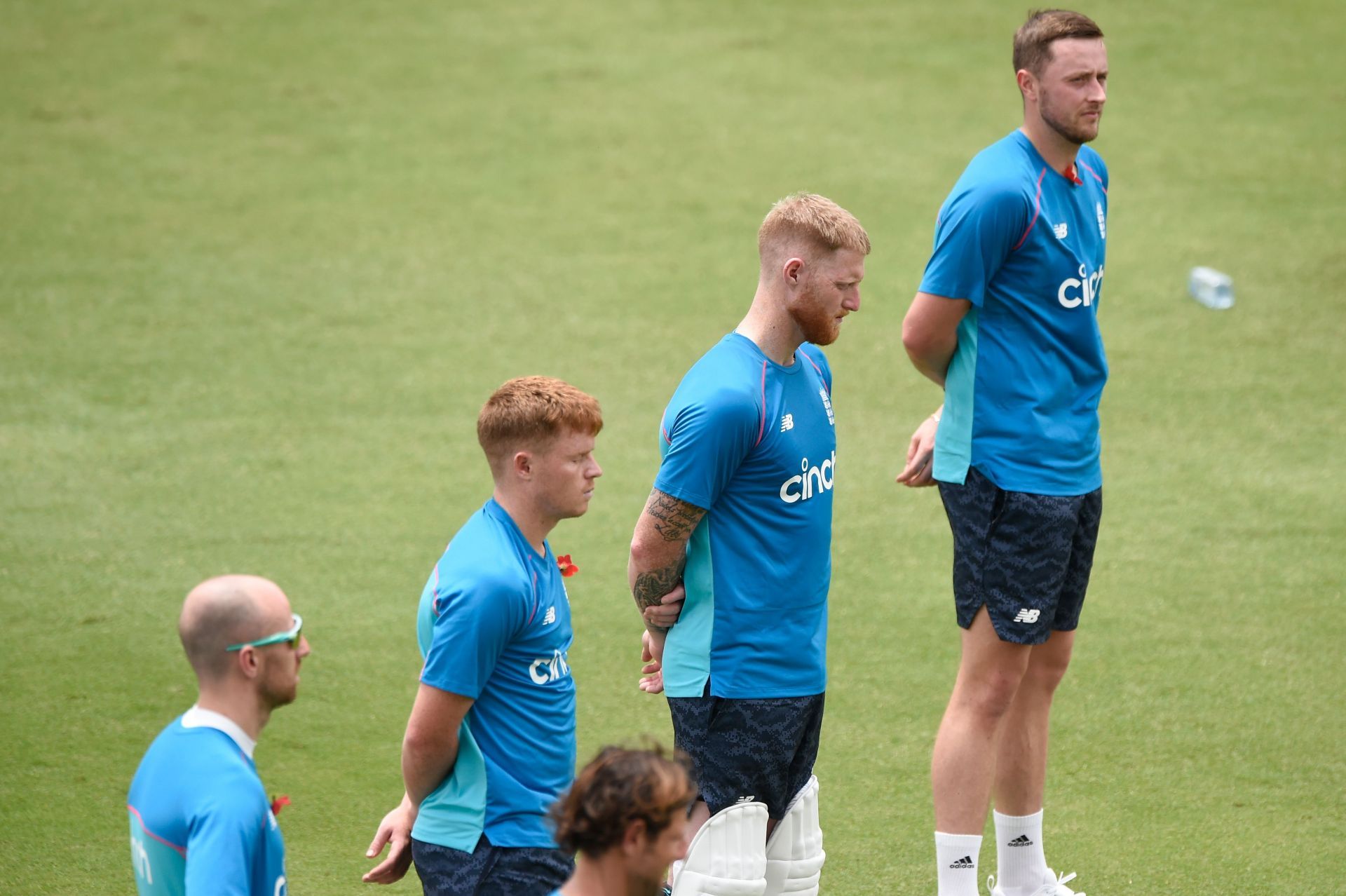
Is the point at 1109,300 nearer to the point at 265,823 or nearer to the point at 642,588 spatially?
the point at 642,588

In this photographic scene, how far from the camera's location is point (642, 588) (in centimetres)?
370

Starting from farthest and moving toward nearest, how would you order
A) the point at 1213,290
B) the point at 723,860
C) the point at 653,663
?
the point at 1213,290
the point at 653,663
the point at 723,860

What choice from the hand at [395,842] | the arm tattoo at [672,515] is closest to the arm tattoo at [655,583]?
the arm tattoo at [672,515]

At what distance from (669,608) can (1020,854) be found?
147 cm

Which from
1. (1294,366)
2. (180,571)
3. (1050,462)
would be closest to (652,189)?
(1294,366)

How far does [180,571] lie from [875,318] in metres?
4.62

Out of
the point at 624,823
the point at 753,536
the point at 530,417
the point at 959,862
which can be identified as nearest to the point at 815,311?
the point at 753,536

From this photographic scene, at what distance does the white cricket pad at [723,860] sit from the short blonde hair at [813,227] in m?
1.34

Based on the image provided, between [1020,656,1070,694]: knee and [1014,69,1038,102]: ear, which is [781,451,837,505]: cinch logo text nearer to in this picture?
[1020,656,1070,694]: knee

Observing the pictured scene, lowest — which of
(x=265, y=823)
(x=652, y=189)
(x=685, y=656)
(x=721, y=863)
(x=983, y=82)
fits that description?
(x=721, y=863)

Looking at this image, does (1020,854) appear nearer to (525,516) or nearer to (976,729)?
(976,729)

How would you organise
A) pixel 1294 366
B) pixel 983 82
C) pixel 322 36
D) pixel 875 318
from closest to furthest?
pixel 1294 366
pixel 875 318
pixel 983 82
pixel 322 36

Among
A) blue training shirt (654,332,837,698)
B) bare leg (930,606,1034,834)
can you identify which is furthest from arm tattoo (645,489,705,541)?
bare leg (930,606,1034,834)

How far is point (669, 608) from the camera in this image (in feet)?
12.2
